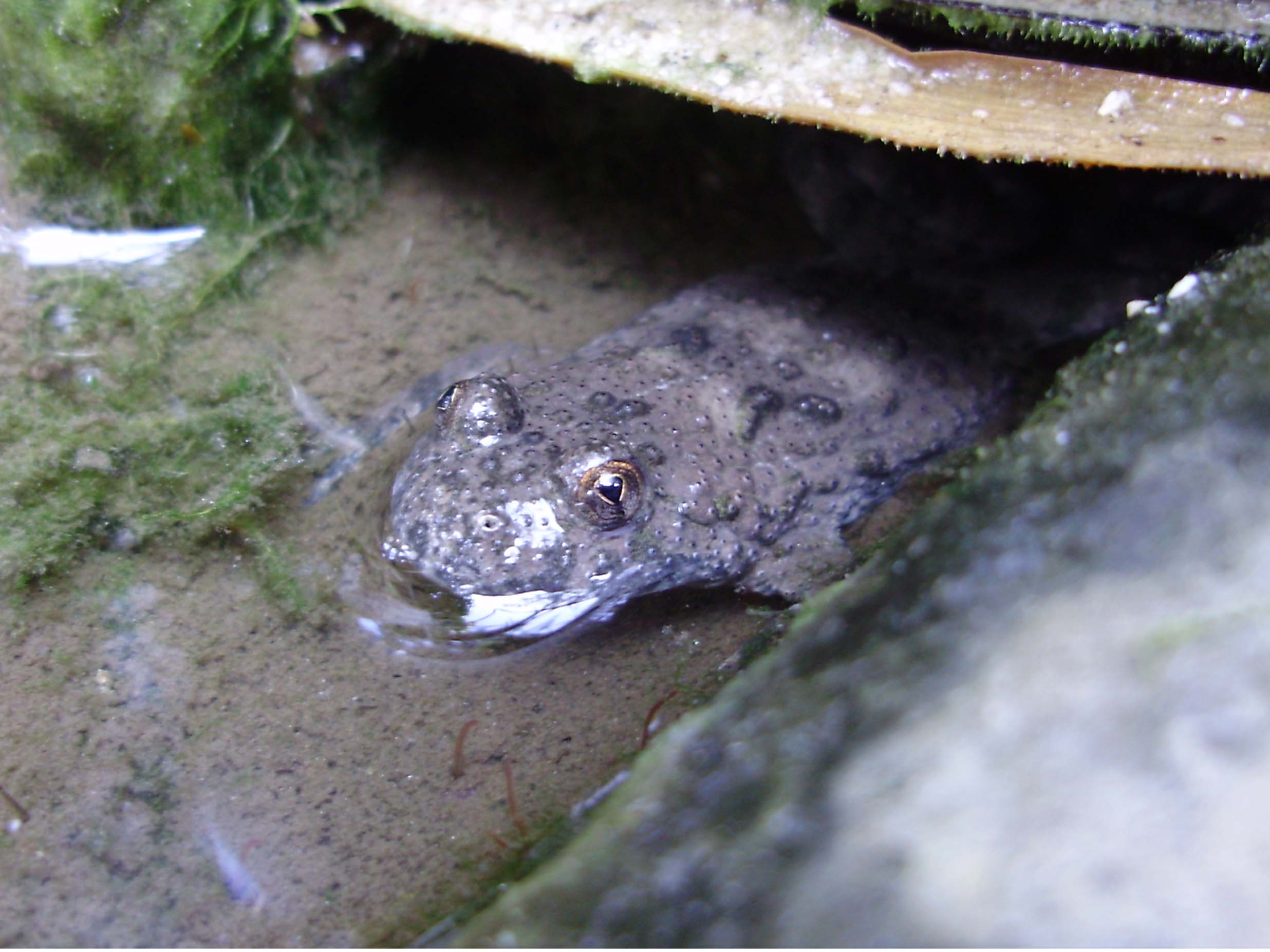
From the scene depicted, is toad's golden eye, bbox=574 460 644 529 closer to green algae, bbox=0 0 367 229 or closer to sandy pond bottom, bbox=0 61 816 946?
sandy pond bottom, bbox=0 61 816 946

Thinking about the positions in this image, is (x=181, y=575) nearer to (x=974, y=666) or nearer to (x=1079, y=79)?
(x=974, y=666)

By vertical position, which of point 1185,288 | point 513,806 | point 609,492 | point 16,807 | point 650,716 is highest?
point 1185,288

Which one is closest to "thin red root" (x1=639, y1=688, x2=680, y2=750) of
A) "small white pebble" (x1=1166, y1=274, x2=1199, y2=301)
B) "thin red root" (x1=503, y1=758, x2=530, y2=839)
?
"thin red root" (x1=503, y1=758, x2=530, y2=839)

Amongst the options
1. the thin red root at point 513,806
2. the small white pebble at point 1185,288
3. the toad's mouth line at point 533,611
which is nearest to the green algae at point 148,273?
the toad's mouth line at point 533,611

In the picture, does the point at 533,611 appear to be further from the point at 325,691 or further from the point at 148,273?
the point at 148,273

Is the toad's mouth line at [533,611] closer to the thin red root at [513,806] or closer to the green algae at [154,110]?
the thin red root at [513,806]

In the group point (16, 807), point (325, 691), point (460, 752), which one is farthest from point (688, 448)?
point (16, 807)
